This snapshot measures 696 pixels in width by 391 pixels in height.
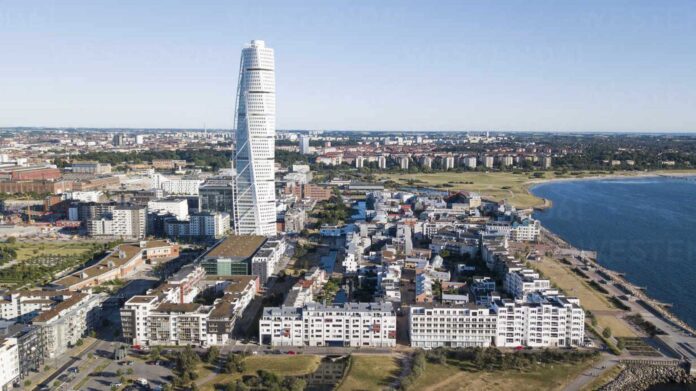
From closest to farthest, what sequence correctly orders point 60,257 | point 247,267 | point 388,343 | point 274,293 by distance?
point 388,343 < point 274,293 < point 247,267 < point 60,257

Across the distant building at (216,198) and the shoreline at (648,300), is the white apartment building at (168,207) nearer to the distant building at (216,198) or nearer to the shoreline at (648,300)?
the distant building at (216,198)

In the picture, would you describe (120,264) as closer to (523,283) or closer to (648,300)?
(523,283)

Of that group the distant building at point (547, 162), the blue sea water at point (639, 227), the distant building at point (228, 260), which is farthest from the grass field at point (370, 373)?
the distant building at point (547, 162)

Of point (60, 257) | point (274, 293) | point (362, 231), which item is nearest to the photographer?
point (274, 293)

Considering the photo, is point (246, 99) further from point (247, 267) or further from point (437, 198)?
point (437, 198)

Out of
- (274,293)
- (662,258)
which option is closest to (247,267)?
(274,293)
